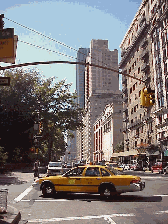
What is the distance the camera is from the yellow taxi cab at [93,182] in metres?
14.6

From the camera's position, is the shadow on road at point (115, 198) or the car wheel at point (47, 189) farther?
the car wheel at point (47, 189)

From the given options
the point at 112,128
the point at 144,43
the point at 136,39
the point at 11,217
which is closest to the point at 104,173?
the point at 11,217

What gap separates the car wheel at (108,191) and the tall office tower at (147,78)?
28.6m

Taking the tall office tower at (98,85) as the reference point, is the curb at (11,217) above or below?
below

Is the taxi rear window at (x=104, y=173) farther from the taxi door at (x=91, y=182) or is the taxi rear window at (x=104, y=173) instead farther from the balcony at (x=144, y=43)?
the balcony at (x=144, y=43)

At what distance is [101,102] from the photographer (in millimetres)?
168875

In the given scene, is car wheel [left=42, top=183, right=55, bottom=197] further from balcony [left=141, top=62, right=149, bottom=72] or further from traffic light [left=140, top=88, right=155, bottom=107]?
balcony [left=141, top=62, right=149, bottom=72]

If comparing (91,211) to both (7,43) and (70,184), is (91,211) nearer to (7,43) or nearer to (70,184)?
(70,184)

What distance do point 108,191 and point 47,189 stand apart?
318 cm

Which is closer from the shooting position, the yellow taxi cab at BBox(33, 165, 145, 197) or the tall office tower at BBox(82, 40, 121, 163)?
the yellow taxi cab at BBox(33, 165, 145, 197)

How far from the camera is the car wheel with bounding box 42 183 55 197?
1518 cm

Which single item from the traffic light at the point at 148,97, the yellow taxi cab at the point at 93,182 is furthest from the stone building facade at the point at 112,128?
the traffic light at the point at 148,97

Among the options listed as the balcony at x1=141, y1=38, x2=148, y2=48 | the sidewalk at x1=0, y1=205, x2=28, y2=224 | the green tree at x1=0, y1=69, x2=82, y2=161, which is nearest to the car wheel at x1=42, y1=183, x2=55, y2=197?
the sidewalk at x1=0, y1=205, x2=28, y2=224

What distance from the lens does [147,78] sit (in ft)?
204
